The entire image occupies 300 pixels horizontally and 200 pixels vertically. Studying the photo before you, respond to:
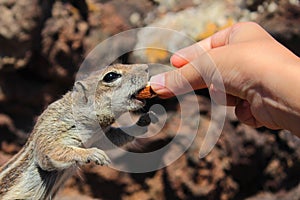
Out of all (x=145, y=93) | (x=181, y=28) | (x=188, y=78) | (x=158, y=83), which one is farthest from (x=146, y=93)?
(x=181, y=28)

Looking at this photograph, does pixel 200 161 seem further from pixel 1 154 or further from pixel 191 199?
pixel 1 154

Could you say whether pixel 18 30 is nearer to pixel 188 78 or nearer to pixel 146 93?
pixel 146 93

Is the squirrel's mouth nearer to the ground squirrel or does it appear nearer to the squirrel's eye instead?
the ground squirrel

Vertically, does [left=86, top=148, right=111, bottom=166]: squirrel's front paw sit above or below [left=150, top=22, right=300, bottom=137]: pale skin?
below

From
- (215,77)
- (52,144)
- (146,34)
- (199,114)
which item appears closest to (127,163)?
(199,114)

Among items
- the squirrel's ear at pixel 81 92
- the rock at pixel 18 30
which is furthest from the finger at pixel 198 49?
the rock at pixel 18 30

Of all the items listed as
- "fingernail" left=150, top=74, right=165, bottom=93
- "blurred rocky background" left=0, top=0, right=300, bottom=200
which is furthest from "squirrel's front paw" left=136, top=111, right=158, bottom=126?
"blurred rocky background" left=0, top=0, right=300, bottom=200

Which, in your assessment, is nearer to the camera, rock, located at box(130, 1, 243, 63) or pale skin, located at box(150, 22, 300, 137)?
pale skin, located at box(150, 22, 300, 137)
